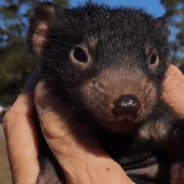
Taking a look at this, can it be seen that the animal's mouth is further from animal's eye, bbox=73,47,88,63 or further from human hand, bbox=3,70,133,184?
animal's eye, bbox=73,47,88,63

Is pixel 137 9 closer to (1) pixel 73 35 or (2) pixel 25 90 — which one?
(1) pixel 73 35

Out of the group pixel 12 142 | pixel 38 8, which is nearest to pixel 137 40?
pixel 38 8

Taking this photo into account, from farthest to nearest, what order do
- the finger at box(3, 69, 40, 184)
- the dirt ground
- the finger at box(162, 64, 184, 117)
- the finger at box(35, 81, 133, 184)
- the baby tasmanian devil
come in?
the dirt ground
the finger at box(162, 64, 184, 117)
the finger at box(3, 69, 40, 184)
the finger at box(35, 81, 133, 184)
the baby tasmanian devil

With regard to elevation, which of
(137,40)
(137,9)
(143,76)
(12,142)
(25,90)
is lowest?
(12,142)

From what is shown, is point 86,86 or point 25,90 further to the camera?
point 25,90

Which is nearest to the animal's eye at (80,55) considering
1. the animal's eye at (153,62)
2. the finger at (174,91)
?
the animal's eye at (153,62)

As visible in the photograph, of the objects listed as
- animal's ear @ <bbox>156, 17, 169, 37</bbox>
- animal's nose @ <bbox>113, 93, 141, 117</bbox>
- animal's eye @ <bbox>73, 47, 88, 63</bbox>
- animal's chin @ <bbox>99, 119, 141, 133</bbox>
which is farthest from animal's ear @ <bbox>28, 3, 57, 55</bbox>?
animal's nose @ <bbox>113, 93, 141, 117</bbox>

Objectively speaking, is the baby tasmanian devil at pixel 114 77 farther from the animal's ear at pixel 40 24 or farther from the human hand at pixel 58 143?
the human hand at pixel 58 143

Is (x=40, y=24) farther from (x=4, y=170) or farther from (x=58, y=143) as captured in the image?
(x=4, y=170)
